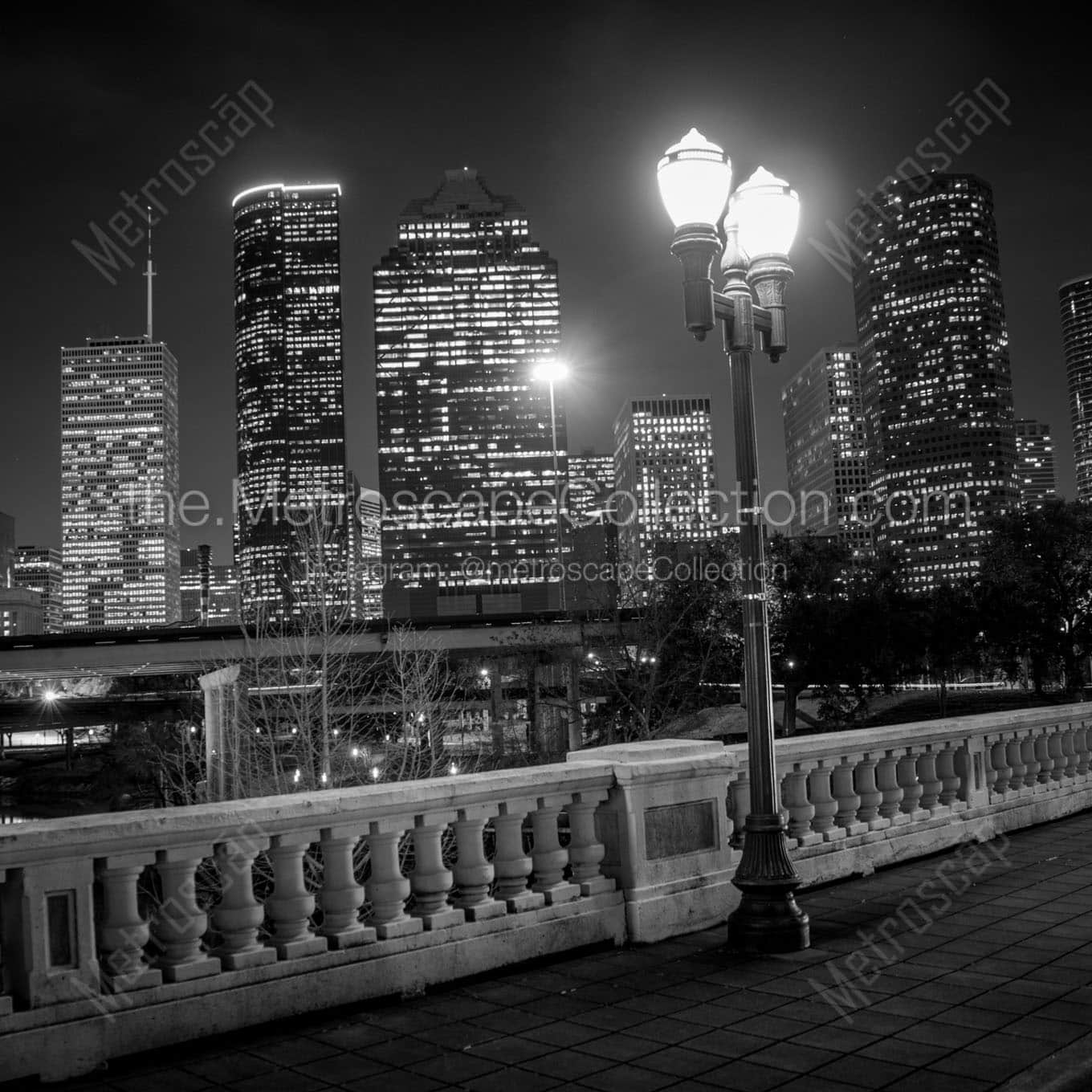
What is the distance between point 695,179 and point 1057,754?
28.0 ft

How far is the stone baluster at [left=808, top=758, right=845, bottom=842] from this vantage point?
938 cm

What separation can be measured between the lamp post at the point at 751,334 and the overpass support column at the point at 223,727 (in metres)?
24.8

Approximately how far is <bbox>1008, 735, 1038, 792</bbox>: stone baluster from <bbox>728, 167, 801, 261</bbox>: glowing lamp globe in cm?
651

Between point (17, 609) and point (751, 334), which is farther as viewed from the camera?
point (17, 609)

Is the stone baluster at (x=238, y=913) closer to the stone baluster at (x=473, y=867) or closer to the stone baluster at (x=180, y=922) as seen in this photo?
the stone baluster at (x=180, y=922)

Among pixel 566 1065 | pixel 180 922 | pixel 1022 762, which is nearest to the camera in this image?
pixel 566 1065

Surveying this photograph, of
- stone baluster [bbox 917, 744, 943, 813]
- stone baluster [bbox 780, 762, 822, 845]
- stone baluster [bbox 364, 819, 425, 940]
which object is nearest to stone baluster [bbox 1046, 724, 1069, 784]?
stone baluster [bbox 917, 744, 943, 813]

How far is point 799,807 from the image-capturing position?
9188mm

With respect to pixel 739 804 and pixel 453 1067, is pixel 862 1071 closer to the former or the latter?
pixel 453 1067


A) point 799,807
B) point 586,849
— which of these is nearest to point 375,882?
point 586,849

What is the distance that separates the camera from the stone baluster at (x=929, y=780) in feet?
34.8

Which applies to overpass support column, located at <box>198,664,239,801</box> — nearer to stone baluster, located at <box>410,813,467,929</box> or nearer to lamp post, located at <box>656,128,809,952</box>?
lamp post, located at <box>656,128,809,952</box>

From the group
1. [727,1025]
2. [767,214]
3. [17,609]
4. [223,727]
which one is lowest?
[223,727]

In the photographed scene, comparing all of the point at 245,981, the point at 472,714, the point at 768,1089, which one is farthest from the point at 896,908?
the point at 472,714
